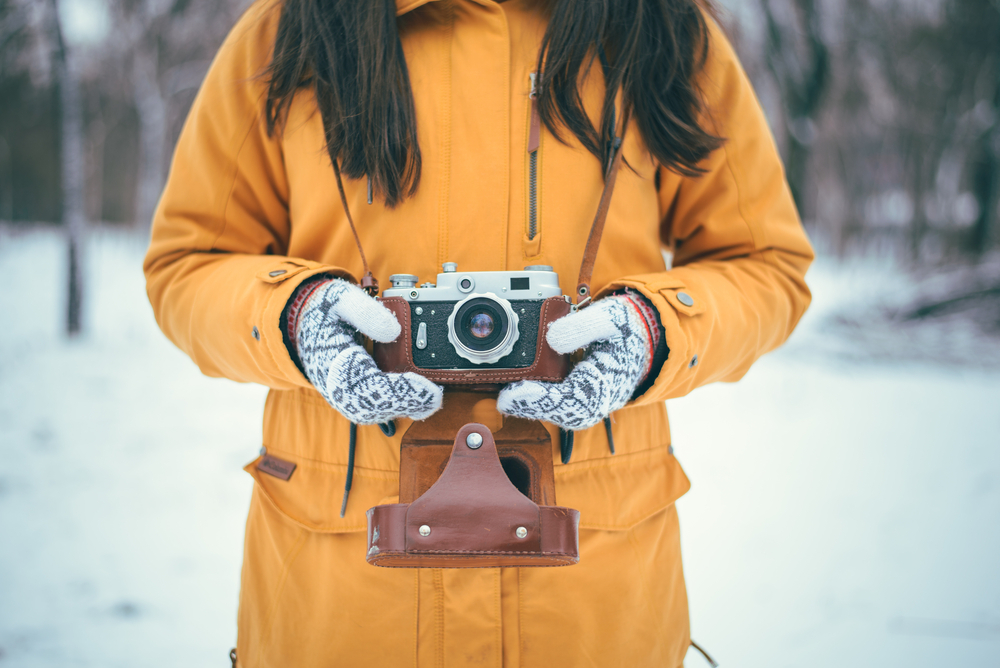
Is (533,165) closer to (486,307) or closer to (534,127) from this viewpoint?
(534,127)

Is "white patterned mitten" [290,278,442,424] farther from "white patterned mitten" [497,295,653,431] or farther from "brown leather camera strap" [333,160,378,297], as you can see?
"white patterned mitten" [497,295,653,431]

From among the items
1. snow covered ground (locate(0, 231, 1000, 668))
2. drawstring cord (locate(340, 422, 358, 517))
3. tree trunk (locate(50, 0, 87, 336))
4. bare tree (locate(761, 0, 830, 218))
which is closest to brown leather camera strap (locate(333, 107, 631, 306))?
drawstring cord (locate(340, 422, 358, 517))

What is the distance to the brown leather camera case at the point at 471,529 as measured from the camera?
0.80 m

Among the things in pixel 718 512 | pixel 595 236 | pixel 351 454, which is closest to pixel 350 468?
pixel 351 454

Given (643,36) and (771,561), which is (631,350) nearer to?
(643,36)

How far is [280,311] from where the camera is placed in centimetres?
90

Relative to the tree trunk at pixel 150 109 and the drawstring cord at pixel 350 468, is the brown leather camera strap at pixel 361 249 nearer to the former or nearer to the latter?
the drawstring cord at pixel 350 468

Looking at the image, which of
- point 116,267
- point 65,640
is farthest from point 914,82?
point 116,267

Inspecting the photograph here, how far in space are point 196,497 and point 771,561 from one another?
9.15 ft

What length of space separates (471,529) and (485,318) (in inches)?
12.5

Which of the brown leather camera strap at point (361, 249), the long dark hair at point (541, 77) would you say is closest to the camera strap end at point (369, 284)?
the brown leather camera strap at point (361, 249)

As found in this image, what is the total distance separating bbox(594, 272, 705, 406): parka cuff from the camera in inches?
35.7

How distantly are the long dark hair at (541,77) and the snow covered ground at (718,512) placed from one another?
193 cm

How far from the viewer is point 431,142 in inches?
38.8
